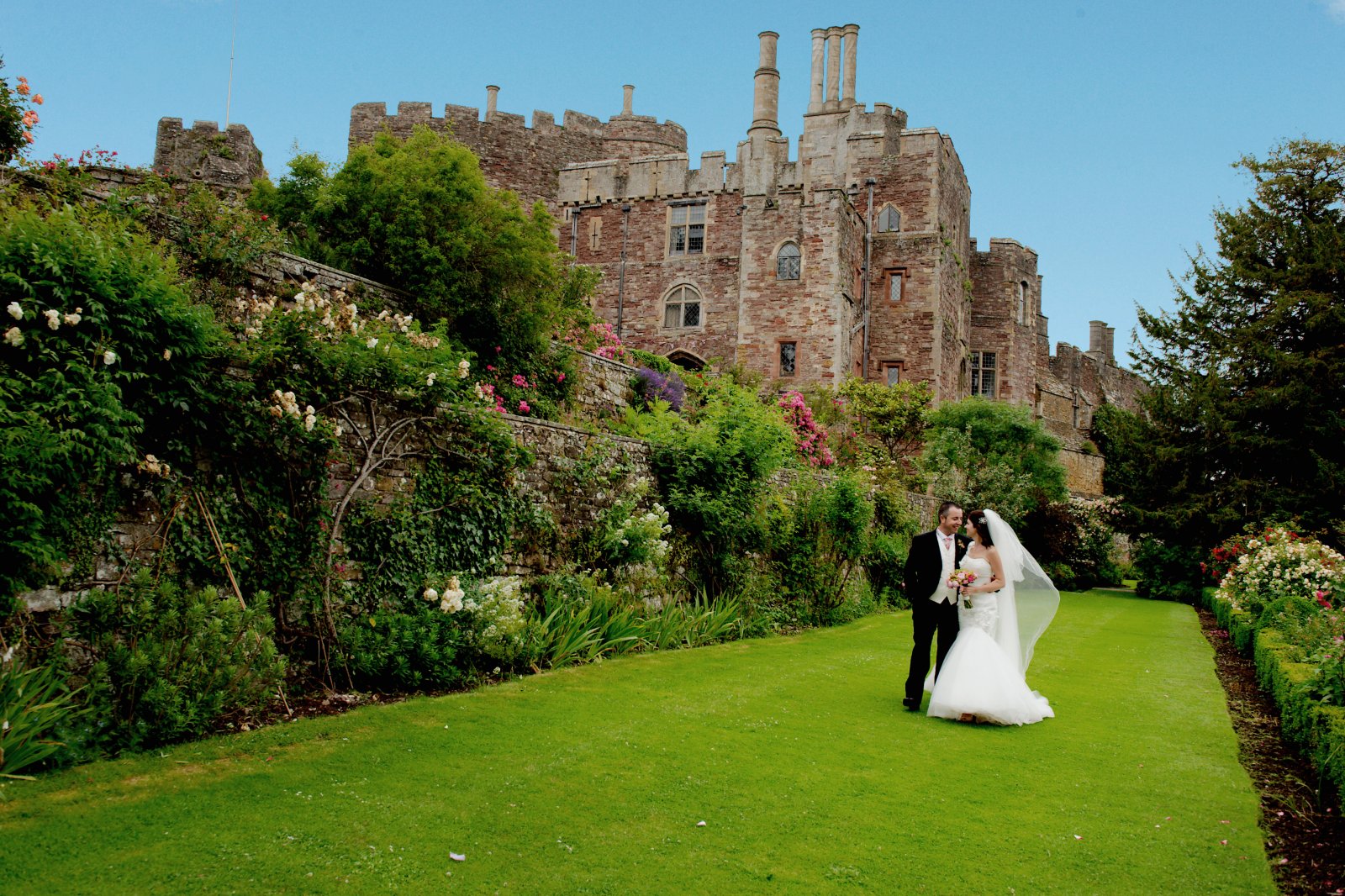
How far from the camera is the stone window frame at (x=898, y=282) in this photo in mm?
32281

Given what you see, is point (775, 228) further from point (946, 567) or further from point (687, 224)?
point (946, 567)

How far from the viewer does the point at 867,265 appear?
106 ft

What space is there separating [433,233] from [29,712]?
29.1 ft

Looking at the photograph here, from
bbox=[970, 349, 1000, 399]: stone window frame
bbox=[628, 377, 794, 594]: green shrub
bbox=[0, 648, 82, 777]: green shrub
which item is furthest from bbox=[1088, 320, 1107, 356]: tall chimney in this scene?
bbox=[0, 648, 82, 777]: green shrub

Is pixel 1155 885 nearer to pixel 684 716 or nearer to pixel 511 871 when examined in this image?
pixel 511 871

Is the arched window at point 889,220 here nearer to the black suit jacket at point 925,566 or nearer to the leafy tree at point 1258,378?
the leafy tree at point 1258,378

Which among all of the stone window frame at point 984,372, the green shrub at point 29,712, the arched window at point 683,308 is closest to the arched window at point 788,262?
the arched window at point 683,308


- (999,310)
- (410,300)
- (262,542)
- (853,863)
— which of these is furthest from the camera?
(999,310)

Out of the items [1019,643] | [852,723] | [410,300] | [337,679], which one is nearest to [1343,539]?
[1019,643]

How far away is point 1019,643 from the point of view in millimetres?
8172

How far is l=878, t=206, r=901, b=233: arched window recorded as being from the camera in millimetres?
32625

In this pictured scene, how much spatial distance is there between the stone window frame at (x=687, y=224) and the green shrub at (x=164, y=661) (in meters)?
26.5

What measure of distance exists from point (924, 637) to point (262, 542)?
4.94 m

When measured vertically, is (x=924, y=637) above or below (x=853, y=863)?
above
